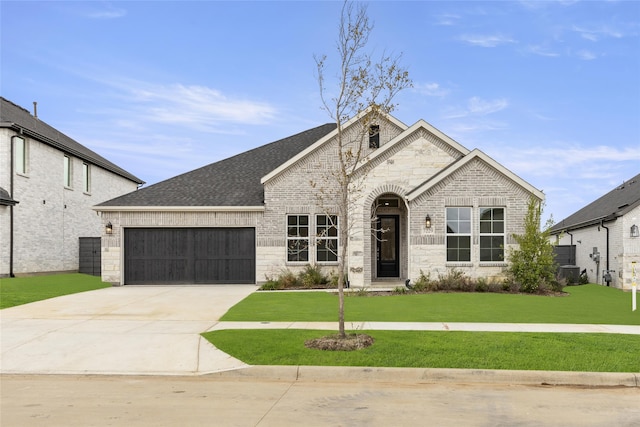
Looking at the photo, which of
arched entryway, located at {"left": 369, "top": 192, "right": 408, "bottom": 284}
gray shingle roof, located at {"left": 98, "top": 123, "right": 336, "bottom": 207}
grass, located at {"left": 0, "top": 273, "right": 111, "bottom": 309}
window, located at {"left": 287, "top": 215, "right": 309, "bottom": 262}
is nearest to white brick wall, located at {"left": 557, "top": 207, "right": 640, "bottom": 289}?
arched entryway, located at {"left": 369, "top": 192, "right": 408, "bottom": 284}

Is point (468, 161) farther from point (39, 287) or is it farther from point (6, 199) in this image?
point (6, 199)

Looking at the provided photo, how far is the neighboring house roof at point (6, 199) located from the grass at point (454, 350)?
16785mm

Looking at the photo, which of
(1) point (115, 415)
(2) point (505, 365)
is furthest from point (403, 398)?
(1) point (115, 415)

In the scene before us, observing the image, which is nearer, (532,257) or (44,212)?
(532,257)

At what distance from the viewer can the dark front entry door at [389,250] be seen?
72.0ft

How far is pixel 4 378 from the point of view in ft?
26.4

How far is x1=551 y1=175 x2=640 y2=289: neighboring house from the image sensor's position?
20000 mm

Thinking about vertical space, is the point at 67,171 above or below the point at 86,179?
above

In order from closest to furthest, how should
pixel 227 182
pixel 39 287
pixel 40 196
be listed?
pixel 39 287, pixel 227 182, pixel 40 196

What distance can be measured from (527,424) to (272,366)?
12.3 feet

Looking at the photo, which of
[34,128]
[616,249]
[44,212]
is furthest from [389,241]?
[34,128]

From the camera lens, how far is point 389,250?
869 inches

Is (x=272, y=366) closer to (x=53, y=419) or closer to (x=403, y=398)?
(x=403, y=398)

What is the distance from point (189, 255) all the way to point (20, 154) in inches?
382
